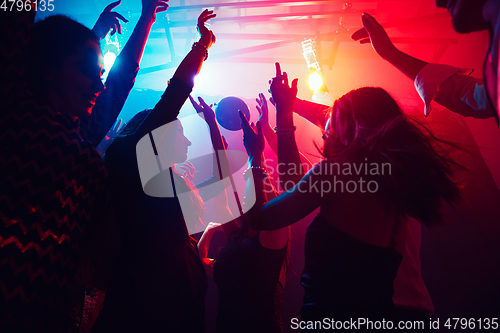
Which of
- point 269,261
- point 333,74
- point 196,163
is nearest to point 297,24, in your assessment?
point 333,74

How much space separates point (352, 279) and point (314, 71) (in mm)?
3086

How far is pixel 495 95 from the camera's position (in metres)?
0.49

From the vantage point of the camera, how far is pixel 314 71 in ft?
10.6

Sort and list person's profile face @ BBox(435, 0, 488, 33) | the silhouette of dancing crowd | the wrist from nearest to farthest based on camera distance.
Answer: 1. person's profile face @ BBox(435, 0, 488, 33)
2. the silhouette of dancing crowd
3. the wrist

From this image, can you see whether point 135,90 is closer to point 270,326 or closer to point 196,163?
point 196,163

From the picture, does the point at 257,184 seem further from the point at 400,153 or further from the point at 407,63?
the point at 407,63

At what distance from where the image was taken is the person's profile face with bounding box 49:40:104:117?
0.85 m

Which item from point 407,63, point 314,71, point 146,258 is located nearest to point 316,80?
point 314,71

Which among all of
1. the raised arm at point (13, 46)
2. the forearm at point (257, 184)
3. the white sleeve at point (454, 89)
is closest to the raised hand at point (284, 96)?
the forearm at point (257, 184)

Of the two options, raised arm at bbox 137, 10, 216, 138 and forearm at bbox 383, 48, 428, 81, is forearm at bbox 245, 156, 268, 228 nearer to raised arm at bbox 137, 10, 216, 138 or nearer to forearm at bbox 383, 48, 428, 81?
raised arm at bbox 137, 10, 216, 138

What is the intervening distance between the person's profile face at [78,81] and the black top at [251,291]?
1184mm

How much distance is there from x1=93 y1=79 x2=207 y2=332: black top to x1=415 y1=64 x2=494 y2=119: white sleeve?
1126 mm

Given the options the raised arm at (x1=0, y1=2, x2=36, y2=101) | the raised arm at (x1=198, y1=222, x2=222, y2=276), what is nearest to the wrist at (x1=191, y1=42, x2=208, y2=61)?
the raised arm at (x1=0, y1=2, x2=36, y2=101)

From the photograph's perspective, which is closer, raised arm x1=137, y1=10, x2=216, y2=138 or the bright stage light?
raised arm x1=137, y1=10, x2=216, y2=138
